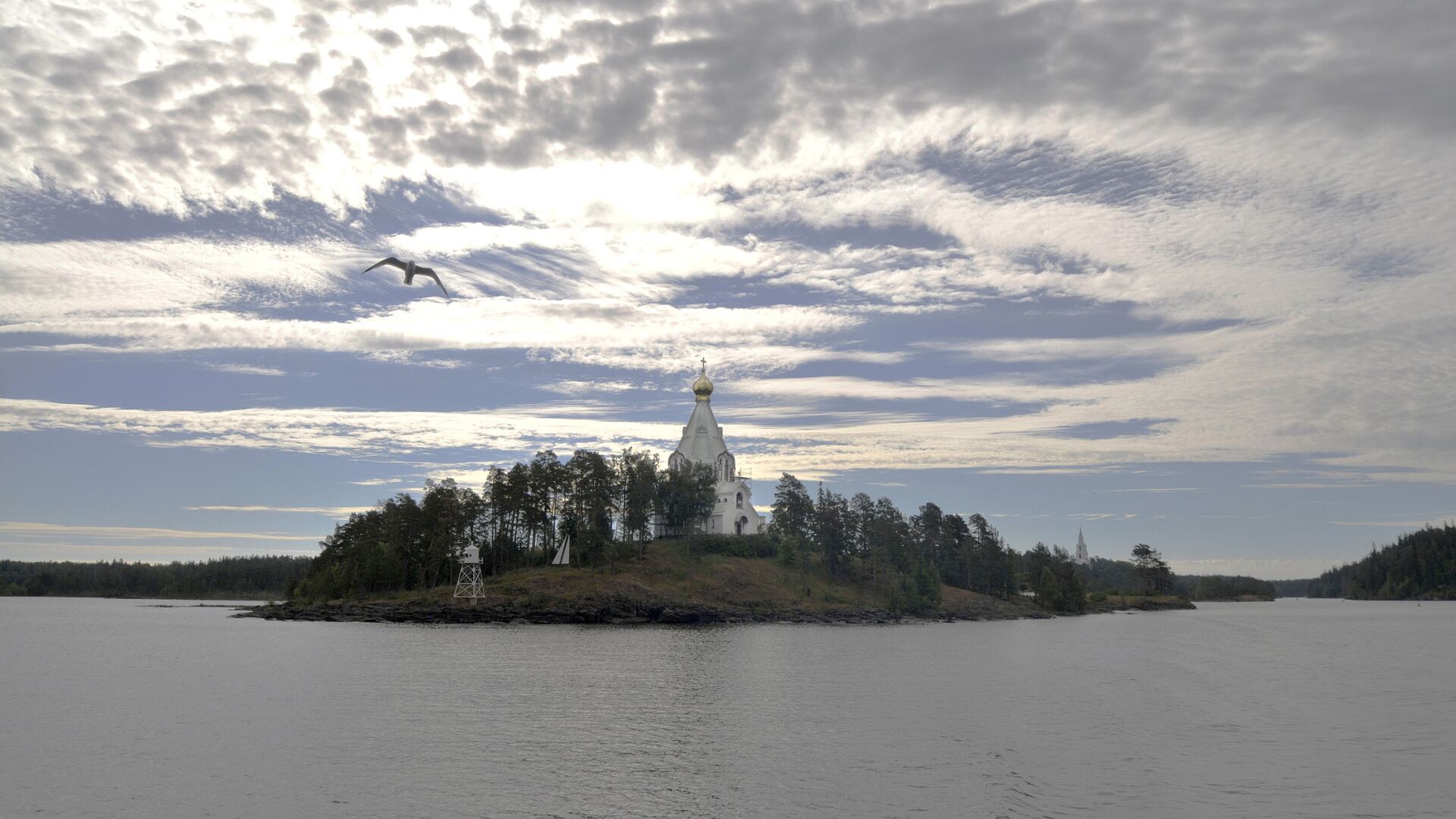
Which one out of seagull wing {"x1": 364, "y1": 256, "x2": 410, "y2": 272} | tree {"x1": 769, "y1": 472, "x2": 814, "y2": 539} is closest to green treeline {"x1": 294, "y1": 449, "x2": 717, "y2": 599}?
tree {"x1": 769, "y1": 472, "x2": 814, "y2": 539}

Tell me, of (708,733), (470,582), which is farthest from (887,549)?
(708,733)

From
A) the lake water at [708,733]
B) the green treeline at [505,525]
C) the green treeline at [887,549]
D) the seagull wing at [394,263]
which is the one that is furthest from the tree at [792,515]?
the seagull wing at [394,263]

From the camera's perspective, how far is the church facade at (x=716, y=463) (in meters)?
162

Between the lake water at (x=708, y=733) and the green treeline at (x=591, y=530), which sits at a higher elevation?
the green treeline at (x=591, y=530)

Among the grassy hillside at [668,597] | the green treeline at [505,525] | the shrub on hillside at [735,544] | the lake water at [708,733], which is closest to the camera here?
the lake water at [708,733]

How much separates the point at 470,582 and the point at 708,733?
91525 millimetres

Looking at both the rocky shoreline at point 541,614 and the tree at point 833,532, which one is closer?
the rocky shoreline at point 541,614

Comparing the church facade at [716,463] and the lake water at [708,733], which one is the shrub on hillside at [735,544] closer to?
the church facade at [716,463]

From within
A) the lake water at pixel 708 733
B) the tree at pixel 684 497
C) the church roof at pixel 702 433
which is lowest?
the lake water at pixel 708 733

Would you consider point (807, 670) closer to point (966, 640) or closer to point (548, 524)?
point (966, 640)

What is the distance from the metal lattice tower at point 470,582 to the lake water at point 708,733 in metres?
40.7

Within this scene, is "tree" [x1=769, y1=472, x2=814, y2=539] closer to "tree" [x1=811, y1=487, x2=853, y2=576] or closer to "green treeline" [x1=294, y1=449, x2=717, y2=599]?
"tree" [x1=811, y1=487, x2=853, y2=576]

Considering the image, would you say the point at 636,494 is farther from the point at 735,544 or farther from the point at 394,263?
the point at 394,263

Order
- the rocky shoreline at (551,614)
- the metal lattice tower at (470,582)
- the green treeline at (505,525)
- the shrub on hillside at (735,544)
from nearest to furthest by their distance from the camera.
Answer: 1. the rocky shoreline at (551,614)
2. the metal lattice tower at (470,582)
3. the green treeline at (505,525)
4. the shrub on hillside at (735,544)
